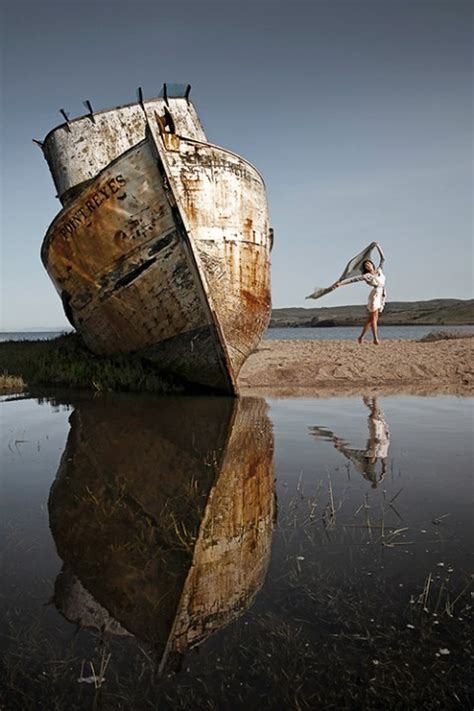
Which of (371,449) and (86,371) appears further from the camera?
(86,371)

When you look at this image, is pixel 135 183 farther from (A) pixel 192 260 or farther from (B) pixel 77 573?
(B) pixel 77 573

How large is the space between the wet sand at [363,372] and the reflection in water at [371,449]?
2497 millimetres

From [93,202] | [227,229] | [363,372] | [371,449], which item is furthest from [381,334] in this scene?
[371,449]

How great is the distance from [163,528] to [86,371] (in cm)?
673

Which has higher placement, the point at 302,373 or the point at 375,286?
the point at 375,286

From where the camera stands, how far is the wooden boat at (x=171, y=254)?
7137 millimetres

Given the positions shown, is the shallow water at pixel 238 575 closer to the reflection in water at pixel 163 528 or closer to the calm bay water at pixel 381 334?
the reflection in water at pixel 163 528

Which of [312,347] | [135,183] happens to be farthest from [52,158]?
[312,347]

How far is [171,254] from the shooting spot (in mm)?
7223

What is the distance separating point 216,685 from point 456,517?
1759 millimetres

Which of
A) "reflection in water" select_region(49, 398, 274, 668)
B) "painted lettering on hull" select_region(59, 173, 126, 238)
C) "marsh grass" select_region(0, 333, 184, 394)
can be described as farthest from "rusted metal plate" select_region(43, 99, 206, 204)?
"reflection in water" select_region(49, 398, 274, 668)

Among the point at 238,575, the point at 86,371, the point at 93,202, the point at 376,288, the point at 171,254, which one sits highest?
the point at 93,202

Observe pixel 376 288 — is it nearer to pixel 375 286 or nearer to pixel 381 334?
pixel 375 286

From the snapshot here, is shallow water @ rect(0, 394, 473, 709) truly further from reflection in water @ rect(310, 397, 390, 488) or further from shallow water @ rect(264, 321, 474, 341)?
shallow water @ rect(264, 321, 474, 341)
